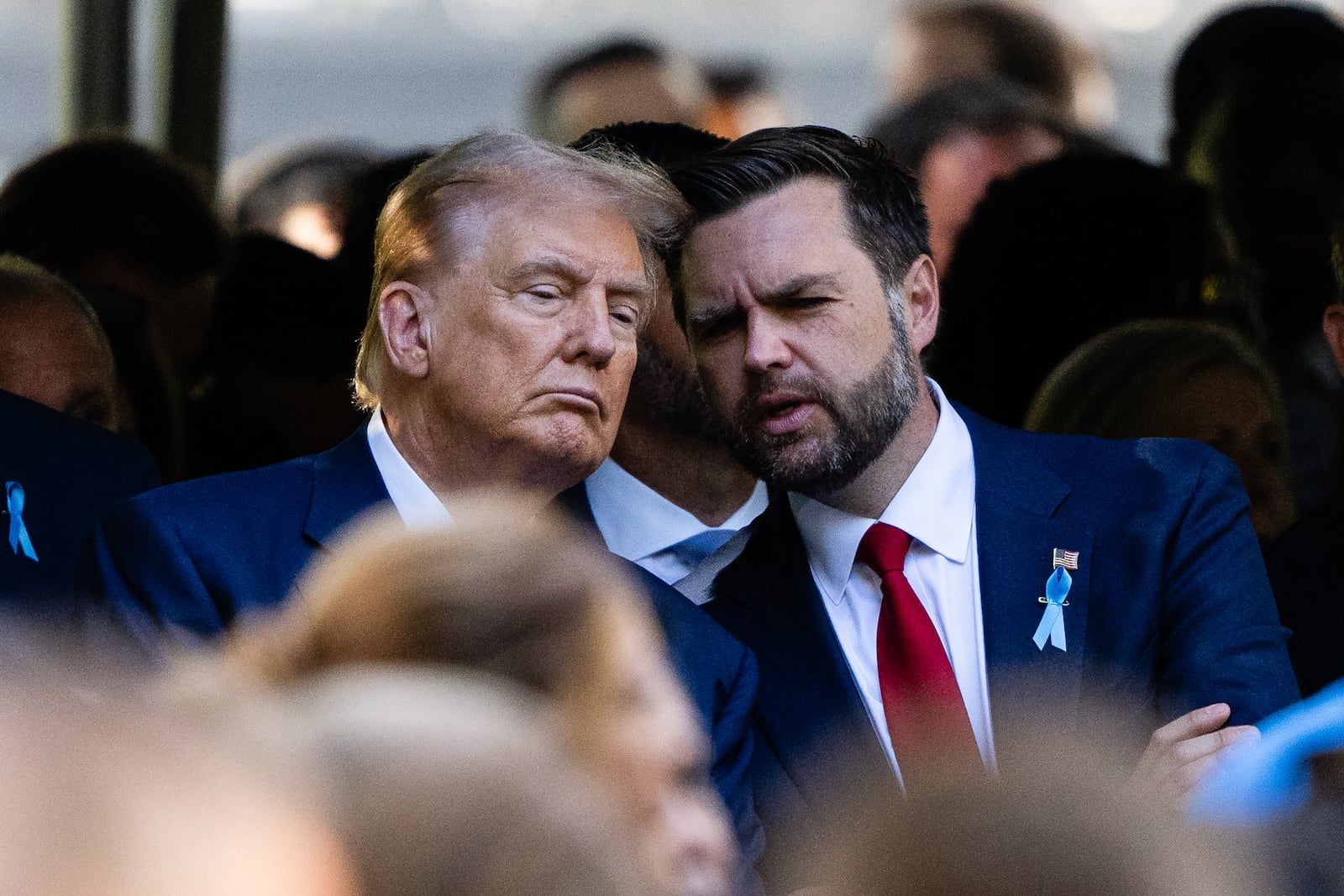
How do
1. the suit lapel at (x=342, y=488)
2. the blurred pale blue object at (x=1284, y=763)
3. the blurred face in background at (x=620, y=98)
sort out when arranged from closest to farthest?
the blurred pale blue object at (x=1284, y=763), the suit lapel at (x=342, y=488), the blurred face in background at (x=620, y=98)

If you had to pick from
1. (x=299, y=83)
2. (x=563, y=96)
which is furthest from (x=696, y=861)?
(x=299, y=83)

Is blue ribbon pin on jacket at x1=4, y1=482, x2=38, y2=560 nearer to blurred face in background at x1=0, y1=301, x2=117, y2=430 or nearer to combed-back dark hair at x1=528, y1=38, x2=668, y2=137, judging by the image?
blurred face in background at x1=0, y1=301, x2=117, y2=430

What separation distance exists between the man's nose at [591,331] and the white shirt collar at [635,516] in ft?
1.29

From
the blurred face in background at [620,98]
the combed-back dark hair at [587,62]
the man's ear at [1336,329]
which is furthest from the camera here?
the combed-back dark hair at [587,62]

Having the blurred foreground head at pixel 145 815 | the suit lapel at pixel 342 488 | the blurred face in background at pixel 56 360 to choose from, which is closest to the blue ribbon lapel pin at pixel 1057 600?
the suit lapel at pixel 342 488

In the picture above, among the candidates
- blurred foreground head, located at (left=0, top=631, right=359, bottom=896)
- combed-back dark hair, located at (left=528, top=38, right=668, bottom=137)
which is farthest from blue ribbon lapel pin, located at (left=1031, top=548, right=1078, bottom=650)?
combed-back dark hair, located at (left=528, top=38, right=668, bottom=137)

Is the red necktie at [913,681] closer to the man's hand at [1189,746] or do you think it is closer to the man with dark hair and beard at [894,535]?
the man with dark hair and beard at [894,535]

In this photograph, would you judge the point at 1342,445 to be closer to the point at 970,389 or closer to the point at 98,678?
the point at 970,389

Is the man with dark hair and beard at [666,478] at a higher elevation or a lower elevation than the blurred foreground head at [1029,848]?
lower

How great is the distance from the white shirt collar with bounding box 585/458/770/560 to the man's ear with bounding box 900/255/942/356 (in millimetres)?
372

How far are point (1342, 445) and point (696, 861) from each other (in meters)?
3.09

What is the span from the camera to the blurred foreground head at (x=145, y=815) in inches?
38.5

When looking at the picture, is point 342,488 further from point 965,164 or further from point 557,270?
point 965,164

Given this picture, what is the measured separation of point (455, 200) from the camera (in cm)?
278
